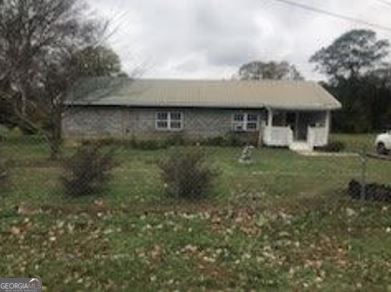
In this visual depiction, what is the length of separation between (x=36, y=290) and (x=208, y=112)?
36099 millimetres

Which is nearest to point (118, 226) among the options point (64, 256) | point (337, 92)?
point (64, 256)

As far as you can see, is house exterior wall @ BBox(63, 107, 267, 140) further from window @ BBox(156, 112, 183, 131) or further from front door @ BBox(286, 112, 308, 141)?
front door @ BBox(286, 112, 308, 141)

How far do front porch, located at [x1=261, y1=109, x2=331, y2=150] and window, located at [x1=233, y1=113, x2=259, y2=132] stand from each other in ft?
2.31

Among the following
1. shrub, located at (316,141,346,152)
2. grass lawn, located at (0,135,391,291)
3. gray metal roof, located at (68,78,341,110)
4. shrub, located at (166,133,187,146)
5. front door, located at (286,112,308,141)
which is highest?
gray metal roof, located at (68,78,341,110)

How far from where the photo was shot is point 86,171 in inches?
563

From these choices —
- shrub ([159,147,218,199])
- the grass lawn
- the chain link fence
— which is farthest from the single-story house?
the grass lawn

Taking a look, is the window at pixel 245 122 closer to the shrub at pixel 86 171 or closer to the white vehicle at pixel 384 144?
the white vehicle at pixel 384 144

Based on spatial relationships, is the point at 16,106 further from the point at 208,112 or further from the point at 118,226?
the point at 118,226

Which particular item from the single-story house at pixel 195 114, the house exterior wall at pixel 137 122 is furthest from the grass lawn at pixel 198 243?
the house exterior wall at pixel 137 122

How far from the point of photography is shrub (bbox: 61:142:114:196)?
1415 centimetres

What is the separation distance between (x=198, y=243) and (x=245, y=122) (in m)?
32.1

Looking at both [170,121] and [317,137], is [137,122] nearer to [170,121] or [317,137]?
[170,121]

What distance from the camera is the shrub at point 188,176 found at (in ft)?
43.7

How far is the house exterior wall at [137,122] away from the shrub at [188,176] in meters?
27.3
